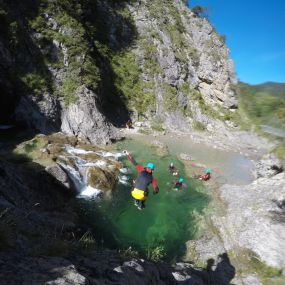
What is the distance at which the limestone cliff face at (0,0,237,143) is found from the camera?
103ft

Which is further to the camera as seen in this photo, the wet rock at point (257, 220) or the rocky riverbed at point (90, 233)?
the wet rock at point (257, 220)

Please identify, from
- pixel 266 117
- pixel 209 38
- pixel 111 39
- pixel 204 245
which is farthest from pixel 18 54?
pixel 209 38

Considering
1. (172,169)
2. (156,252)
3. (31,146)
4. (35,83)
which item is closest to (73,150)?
(31,146)

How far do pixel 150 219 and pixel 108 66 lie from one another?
3253 centimetres

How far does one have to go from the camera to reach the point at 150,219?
60.3 ft

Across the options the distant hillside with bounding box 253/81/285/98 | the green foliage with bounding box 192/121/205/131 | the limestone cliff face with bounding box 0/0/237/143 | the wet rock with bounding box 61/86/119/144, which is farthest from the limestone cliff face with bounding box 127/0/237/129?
the distant hillside with bounding box 253/81/285/98

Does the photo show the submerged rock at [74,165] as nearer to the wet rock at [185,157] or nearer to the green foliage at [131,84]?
the wet rock at [185,157]

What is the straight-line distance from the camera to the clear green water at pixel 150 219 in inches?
616

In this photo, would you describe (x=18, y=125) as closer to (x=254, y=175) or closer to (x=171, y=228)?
(x=171, y=228)

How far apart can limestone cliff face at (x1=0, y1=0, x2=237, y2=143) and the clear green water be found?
26.3 ft

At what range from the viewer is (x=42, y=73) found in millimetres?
33156

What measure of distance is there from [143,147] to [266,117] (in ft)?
91.7

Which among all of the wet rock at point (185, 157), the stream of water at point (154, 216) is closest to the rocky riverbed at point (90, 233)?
the wet rock at point (185, 157)

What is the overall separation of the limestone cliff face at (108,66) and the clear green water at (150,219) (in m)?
8.03
